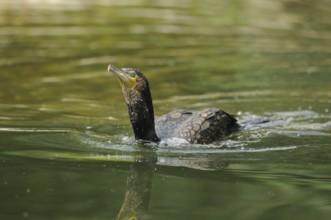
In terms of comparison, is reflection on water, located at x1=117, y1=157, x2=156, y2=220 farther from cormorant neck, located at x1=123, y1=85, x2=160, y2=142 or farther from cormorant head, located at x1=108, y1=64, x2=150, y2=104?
cormorant head, located at x1=108, y1=64, x2=150, y2=104

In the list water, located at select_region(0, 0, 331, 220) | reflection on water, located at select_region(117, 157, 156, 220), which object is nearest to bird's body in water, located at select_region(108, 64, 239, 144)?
water, located at select_region(0, 0, 331, 220)

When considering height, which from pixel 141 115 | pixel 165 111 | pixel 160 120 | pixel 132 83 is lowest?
pixel 165 111

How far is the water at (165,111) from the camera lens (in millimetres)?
6371

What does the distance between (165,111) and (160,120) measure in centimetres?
179

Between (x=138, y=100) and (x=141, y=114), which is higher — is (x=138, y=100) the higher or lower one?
the higher one

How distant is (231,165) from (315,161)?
94 centimetres

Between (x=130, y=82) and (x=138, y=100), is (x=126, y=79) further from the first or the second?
(x=138, y=100)

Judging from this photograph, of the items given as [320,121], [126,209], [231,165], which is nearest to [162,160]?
[231,165]

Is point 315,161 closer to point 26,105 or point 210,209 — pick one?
point 210,209

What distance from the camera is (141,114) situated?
29.3 ft

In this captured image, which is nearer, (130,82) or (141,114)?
(130,82)

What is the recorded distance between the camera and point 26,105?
1158cm

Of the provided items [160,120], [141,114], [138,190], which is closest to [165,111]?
[160,120]

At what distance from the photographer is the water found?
20.9 ft
